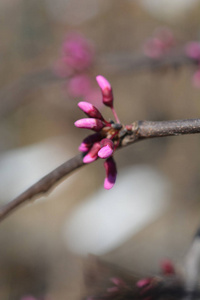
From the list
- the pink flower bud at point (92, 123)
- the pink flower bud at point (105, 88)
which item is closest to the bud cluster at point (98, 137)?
the pink flower bud at point (92, 123)

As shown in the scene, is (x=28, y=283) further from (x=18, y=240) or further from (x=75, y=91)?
(x=75, y=91)

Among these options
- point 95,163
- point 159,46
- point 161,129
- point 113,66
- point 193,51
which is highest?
point 95,163

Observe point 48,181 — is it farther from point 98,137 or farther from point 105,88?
point 105,88

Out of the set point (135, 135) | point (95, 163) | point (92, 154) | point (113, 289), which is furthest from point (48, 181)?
point (95, 163)

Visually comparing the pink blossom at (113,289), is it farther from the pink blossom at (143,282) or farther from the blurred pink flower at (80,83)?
the blurred pink flower at (80,83)

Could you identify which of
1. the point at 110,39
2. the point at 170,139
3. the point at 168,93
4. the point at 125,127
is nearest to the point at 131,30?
the point at 110,39
